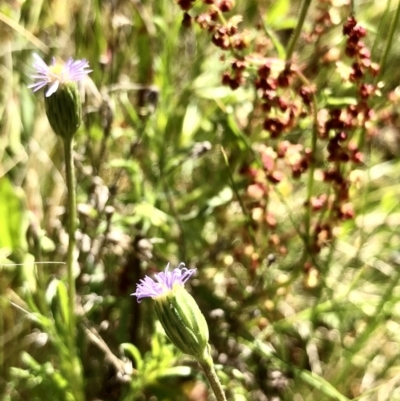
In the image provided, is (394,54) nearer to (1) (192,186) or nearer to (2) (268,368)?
(1) (192,186)

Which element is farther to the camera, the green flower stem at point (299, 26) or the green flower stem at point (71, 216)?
the green flower stem at point (299, 26)

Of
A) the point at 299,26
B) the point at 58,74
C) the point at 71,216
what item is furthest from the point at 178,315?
the point at 299,26

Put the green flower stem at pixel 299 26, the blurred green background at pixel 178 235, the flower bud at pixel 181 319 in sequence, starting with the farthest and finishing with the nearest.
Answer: the blurred green background at pixel 178 235, the green flower stem at pixel 299 26, the flower bud at pixel 181 319

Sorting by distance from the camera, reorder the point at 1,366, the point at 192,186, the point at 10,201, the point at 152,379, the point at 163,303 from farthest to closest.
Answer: the point at 192,186, the point at 1,366, the point at 10,201, the point at 152,379, the point at 163,303

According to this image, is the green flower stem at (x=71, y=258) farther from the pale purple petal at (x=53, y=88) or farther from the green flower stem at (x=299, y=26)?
the green flower stem at (x=299, y=26)

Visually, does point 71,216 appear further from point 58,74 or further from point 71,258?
point 58,74

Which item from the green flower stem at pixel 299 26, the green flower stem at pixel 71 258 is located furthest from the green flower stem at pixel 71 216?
the green flower stem at pixel 299 26

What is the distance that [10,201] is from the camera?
97 centimetres

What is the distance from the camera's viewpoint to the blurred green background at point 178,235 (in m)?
0.95

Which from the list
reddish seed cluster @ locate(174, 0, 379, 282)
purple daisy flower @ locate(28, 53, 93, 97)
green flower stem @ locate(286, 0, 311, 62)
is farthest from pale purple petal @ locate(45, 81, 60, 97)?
A: green flower stem @ locate(286, 0, 311, 62)

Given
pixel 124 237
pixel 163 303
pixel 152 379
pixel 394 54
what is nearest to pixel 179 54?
pixel 394 54

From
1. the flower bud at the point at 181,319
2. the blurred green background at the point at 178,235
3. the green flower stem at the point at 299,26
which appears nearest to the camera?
the flower bud at the point at 181,319

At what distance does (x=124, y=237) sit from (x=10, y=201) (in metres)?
0.19

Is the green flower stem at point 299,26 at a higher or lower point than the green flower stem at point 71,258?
higher
